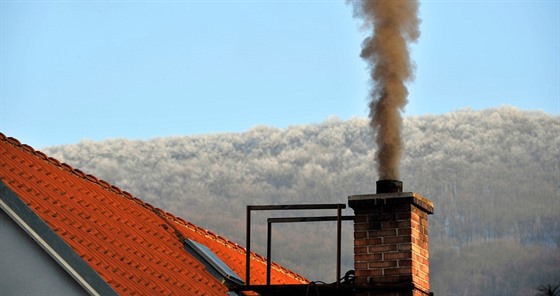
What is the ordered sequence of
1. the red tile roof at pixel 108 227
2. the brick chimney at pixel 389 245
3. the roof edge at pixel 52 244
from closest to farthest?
1. the roof edge at pixel 52 244
2. the red tile roof at pixel 108 227
3. the brick chimney at pixel 389 245

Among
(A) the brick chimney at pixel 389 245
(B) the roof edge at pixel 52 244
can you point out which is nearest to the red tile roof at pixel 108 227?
(B) the roof edge at pixel 52 244

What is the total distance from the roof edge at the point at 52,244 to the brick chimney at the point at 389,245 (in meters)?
2.93

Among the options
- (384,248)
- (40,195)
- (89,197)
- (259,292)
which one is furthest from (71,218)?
(384,248)

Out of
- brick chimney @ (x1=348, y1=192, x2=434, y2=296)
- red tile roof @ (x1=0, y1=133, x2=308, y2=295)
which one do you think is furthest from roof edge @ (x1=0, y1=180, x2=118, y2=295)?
brick chimney @ (x1=348, y1=192, x2=434, y2=296)

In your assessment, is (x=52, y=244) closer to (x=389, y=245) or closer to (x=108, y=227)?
(x=108, y=227)

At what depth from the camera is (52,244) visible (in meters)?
11.4

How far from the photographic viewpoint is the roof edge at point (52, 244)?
11.3 metres

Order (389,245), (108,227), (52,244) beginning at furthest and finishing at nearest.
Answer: (108,227) < (389,245) < (52,244)

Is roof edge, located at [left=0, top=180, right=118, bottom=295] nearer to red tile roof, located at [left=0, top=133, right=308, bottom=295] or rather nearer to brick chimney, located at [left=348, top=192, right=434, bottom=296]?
red tile roof, located at [left=0, top=133, right=308, bottom=295]

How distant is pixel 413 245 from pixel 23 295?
164 inches

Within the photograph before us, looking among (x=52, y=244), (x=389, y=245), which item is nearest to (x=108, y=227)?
(x=52, y=244)

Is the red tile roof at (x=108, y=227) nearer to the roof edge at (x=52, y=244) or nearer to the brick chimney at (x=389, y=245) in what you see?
the roof edge at (x=52, y=244)

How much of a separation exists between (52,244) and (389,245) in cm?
368

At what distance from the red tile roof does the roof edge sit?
0.94ft
